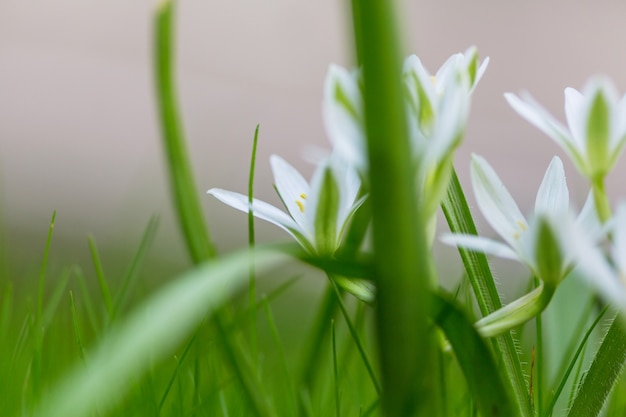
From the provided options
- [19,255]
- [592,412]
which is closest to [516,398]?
[592,412]

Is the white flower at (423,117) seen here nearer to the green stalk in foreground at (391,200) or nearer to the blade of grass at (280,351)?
the green stalk in foreground at (391,200)

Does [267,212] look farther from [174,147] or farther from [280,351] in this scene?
[280,351]

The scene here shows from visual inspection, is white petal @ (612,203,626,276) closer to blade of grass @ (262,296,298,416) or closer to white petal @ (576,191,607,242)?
white petal @ (576,191,607,242)

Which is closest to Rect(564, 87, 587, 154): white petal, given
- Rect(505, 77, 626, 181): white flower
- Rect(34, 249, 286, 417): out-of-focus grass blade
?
Rect(505, 77, 626, 181): white flower

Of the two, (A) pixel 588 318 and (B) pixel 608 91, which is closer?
(B) pixel 608 91

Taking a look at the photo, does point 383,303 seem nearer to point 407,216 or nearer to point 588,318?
point 407,216

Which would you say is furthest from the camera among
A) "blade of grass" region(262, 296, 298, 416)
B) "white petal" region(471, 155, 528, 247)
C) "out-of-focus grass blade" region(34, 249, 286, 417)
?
"blade of grass" region(262, 296, 298, 416)
